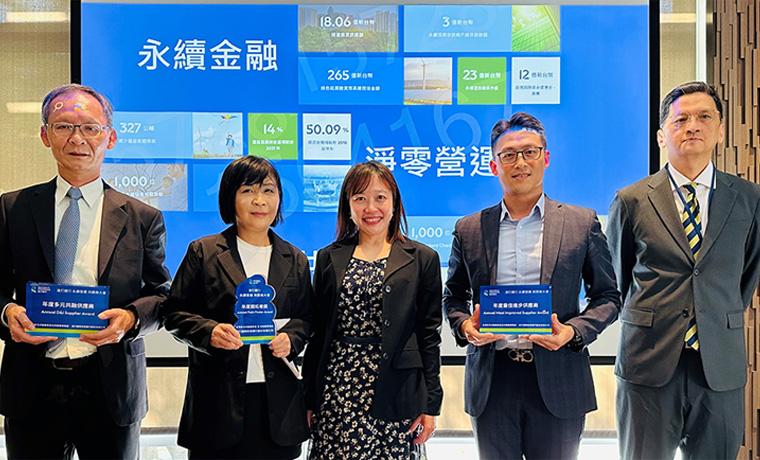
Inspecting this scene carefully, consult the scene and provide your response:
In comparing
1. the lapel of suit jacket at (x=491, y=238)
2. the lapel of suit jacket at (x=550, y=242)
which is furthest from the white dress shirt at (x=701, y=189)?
the lapel of suit jacket at (x=491, y=238)

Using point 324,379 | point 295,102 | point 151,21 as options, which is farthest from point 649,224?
point 151,21

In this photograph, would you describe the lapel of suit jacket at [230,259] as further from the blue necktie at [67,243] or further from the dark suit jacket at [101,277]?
the blue necktie at [67,243]

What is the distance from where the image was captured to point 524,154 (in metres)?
2.30

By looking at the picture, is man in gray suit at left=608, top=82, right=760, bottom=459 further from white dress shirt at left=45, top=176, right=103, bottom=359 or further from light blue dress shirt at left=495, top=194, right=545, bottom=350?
white dress shirt at left=45, top=176, right=103, bottom=359

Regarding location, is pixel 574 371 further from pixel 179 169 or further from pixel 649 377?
pixel 179 169

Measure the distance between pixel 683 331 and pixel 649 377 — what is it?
213 millimetres

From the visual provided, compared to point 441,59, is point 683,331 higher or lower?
lower

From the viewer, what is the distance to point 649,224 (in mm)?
2373

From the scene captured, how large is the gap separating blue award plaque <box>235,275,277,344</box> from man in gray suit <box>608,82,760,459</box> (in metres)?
1.38

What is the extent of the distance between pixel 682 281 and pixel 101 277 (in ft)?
7.05

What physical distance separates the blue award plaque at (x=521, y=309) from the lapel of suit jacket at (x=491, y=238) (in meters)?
0.15

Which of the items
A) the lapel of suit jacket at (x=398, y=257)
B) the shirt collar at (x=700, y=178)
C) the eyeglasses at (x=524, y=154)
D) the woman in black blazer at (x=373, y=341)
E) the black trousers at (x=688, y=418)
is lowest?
the black trousers at (x=688, y=418)

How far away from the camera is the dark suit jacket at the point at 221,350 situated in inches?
82.3

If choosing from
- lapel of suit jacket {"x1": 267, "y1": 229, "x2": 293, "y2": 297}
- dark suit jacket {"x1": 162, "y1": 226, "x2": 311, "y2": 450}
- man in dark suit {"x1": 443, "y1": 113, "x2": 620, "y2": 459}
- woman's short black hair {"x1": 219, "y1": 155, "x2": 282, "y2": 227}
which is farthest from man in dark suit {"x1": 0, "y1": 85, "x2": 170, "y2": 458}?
man in dark suit {"x1": 443, "y1": 113, "x2": 620, "y2": 459}
